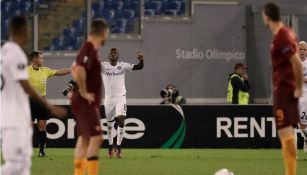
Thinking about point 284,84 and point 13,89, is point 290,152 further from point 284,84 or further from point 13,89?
point 13,89

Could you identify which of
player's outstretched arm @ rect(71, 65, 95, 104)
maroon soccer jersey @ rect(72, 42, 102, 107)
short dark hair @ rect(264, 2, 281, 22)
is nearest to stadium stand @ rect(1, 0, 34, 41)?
maroon soccer jersey @ rect(72, 42, 102, 107)

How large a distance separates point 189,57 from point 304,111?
10.1m

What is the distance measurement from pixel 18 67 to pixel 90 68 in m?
2.56

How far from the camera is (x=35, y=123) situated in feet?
69.6

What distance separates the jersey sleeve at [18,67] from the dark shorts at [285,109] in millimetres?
3755

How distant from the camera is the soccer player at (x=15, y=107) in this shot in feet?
29.0

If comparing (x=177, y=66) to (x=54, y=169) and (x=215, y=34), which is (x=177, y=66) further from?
(x=54, y=169)

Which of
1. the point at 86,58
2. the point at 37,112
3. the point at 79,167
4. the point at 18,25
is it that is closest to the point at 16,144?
the point at 18,25

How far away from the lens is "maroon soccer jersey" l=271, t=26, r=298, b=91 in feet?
36.7

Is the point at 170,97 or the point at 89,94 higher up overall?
the point at 89,94

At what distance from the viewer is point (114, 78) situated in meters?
18.9

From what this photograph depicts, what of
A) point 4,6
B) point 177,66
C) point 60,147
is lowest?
point 60,147

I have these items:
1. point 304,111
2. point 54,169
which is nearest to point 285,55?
point 54,169

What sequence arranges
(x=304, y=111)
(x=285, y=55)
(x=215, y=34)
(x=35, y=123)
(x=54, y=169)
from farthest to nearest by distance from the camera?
(x=215, y=34) → (x=35, y=123) → (x=304, y=111) → (x=54, y=169) → (x=285, y=55)
